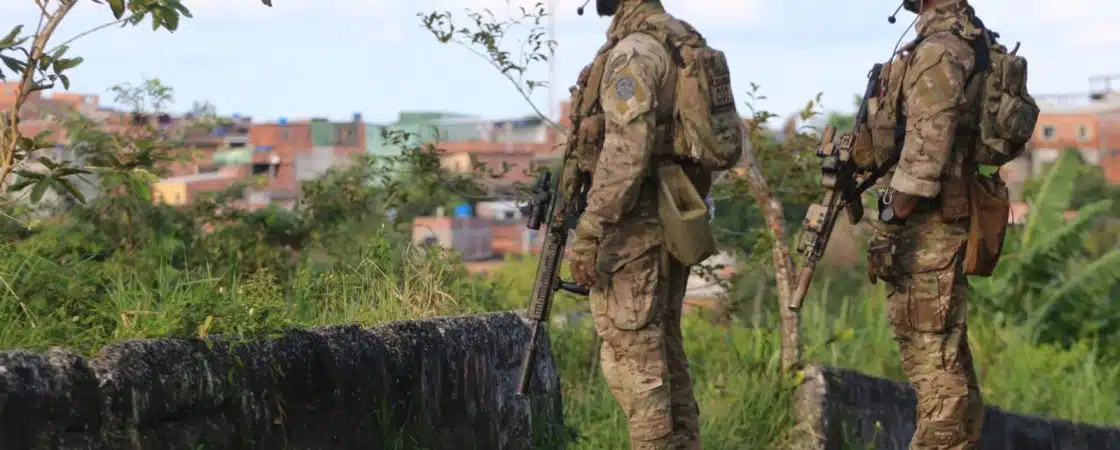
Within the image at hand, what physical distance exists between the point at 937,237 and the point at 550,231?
157 centimetres

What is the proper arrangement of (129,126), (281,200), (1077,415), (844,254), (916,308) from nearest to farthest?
(916,308) → (129,126) → (281,200) → (1077,415) → (844,254)

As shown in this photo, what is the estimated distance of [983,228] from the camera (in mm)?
6246

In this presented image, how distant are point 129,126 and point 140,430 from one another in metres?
4.84

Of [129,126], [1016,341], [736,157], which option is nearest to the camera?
[736,157]

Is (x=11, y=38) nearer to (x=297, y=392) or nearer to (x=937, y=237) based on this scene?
(x=297, y=392)

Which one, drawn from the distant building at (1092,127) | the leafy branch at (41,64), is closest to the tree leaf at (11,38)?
the leafy branch at (41,64)

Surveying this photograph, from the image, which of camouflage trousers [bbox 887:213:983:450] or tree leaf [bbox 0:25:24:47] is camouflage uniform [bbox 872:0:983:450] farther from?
tree leaf [bbox 0:25:24:47]

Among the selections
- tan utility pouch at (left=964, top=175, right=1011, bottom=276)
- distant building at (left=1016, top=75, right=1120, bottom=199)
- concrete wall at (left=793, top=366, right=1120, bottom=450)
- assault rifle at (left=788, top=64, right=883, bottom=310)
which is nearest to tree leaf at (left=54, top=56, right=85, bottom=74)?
assault rifle at (left=788, top=64, right=883, bottom=310)

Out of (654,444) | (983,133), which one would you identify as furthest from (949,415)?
(654,444)

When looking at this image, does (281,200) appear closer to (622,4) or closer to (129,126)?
(129,126)

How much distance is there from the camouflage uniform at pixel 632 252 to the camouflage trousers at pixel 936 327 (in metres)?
Result: 1.10

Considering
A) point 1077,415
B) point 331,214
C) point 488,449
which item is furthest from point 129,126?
point 1077,415

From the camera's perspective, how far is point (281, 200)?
9672mm

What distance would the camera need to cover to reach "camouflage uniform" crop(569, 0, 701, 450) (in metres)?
5.23
